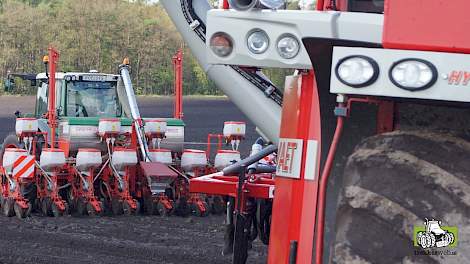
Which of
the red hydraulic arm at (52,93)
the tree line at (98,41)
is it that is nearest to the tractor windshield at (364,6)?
the red hydraulic arm at (52,93)

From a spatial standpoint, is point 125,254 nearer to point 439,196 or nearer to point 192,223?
point 192,223

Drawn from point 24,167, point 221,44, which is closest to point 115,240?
point 24,167

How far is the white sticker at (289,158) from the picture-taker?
386 cm

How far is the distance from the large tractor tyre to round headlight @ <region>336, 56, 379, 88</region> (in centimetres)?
23

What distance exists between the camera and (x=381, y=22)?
3227 millimetres

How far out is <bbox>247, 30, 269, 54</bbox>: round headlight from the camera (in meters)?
3.46

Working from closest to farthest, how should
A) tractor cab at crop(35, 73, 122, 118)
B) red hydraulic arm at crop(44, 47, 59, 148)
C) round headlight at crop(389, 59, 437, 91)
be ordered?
A: 1. round headlight at crop(389, 59, 437, 91)
2. red hydraulic arm at crop(44, 47, 59, 148)
3. tractor cab at crop(35, 73, 122, 118)

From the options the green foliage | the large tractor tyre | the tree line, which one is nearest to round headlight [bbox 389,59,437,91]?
the large tractor tyre

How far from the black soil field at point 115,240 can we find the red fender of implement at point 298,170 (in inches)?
214

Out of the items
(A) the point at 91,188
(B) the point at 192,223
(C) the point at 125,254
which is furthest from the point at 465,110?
(A) the point at 91,188

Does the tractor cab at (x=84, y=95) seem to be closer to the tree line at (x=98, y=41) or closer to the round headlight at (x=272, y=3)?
the round headlight at (x=272, y=3)

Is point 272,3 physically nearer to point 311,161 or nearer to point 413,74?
point 311,161

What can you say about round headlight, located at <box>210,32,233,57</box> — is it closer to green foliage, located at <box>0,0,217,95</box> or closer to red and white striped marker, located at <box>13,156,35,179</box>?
red and white striped marker, located at <box>13,156,35,179</box>

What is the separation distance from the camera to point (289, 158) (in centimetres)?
392
